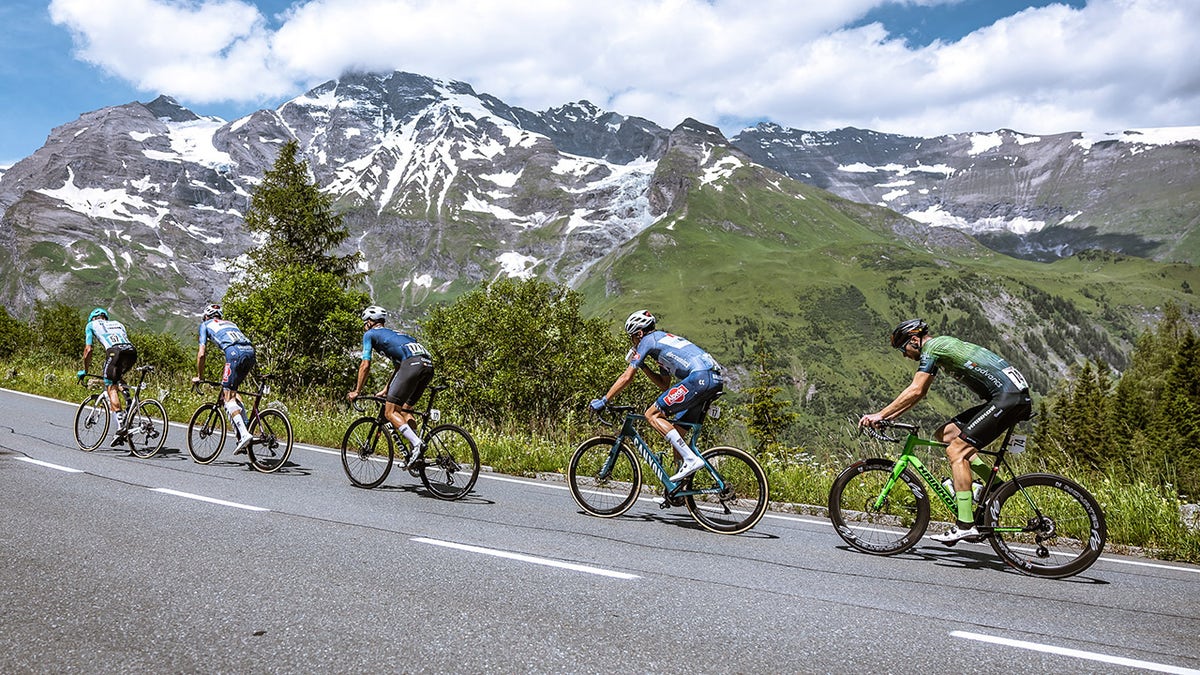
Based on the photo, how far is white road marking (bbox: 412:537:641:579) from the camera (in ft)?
20.3

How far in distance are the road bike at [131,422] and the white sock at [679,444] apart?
9048 mm

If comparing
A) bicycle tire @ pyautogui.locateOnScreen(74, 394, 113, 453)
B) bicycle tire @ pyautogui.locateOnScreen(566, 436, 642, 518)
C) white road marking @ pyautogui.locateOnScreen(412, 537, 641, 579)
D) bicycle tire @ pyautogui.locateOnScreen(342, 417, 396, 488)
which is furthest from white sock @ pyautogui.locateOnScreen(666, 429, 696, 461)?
bicycle tire @ pyautogui.locateOnScreen(74, 394, 113, 453)

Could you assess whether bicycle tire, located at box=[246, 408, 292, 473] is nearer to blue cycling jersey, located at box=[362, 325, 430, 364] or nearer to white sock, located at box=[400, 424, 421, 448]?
blue cycling jersey, located at box=[362, 325, 430, 364]

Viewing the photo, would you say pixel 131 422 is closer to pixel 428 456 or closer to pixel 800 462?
pixel 428 456

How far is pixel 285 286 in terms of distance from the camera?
78.8 ft

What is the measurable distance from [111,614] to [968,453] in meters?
7.38

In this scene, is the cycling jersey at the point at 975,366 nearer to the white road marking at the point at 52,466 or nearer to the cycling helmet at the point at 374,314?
the cycling helmet at the point at 374,314

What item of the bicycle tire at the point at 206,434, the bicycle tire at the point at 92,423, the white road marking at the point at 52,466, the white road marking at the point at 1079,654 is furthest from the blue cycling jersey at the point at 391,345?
the white road marking at the point at 1079,654

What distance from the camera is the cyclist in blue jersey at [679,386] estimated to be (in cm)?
846

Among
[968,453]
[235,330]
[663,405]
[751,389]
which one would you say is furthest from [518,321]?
[751,389]

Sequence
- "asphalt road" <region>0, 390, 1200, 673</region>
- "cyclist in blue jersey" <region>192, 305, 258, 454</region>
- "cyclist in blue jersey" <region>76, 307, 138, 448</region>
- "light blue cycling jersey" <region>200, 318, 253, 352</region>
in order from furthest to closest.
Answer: "cyclist in blue jersey" <region>76, 307, 138, 448</region> → "light blue cycling jersey" <region>200, 318, 253, 352</region> → "cyclist in blue jersey" <region>192, 305, 258, 454</region> → "asphalt road" <region>0, 390, 1200, 673</region>

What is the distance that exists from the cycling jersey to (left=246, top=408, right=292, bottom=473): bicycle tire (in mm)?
9231

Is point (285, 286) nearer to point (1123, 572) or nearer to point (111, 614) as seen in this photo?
point (111, 614)

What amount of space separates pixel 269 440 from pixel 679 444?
6.87 metres
